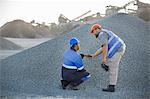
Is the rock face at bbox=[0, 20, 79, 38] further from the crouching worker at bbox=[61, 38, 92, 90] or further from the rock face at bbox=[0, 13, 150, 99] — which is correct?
the crouching worker at bbox=[61, 38, 92, 90]

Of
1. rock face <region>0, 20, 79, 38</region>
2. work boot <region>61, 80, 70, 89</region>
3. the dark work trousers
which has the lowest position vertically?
work boot <region>61, 80, 70, 89</region>

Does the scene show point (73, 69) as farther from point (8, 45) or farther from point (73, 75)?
point (8, 45)

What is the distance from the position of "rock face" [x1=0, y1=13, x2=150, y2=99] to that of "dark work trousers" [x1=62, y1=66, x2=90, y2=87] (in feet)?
0.39

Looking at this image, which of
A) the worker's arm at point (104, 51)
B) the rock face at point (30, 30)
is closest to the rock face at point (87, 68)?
the worker's arm at point (104, 51)

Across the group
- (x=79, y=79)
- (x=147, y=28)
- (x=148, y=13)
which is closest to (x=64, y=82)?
(x=79, y=79)

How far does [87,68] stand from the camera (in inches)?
182

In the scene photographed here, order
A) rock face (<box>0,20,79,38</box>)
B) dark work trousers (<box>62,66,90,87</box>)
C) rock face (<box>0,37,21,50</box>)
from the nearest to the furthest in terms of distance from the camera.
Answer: dark work trousers (<box>62,66,90,87</box>)
rock face (<box>0,20,79,38</box>)
rock face (<box>0,37,21,50</box>)

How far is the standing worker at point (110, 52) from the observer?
423 centimetres

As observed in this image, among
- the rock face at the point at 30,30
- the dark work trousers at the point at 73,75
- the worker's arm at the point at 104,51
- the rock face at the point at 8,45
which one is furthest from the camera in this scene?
the rock face at the point at 8,45

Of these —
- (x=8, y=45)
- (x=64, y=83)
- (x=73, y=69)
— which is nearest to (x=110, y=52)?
(x=73, y=69)

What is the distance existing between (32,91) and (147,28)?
2.24 meters

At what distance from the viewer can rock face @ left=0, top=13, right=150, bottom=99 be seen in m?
4.36

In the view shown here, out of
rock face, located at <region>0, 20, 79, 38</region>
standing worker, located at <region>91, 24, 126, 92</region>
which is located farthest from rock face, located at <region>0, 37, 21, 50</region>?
standing worker, located at <region>91, 24, 126, 92</region>

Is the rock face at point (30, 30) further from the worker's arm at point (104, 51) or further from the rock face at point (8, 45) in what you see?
the worker's arm at point (104, 51)
